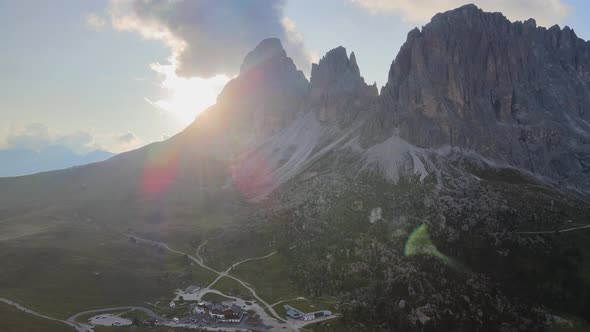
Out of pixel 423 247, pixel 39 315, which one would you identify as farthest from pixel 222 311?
pixel 423 247

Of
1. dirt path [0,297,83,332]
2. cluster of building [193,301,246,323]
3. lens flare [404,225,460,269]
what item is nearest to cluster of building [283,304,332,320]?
cluster of building [193,301,246,323]

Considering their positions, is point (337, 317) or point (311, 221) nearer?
point (337, 317)

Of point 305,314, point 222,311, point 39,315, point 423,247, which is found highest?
point 39,315

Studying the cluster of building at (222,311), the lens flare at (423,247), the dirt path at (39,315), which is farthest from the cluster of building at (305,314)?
the dirt path at (39,315)

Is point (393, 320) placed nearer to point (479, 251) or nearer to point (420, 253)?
point (420, 253)

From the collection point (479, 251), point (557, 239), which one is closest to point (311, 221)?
point (479, 251)

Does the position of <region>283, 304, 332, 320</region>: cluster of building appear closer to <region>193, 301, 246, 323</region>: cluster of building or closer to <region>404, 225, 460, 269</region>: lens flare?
<region>193, 301, 246, 323</region>: cluster of building

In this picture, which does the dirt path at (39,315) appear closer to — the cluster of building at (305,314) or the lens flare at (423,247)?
the cluster of building at (305,314)

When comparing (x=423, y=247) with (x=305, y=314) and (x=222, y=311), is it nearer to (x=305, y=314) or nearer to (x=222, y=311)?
(x=305, y=314)
